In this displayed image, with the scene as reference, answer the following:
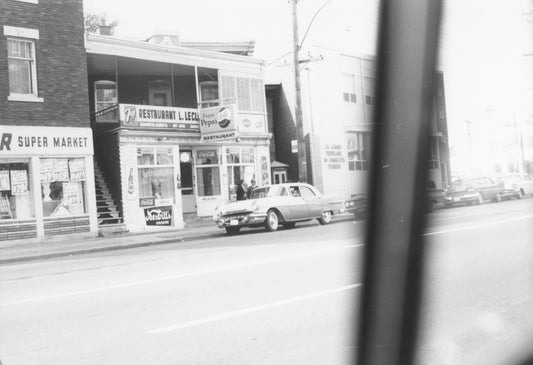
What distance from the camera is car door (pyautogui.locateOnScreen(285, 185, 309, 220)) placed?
19.1 meters

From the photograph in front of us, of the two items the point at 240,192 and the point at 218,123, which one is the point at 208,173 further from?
the point at 218,123

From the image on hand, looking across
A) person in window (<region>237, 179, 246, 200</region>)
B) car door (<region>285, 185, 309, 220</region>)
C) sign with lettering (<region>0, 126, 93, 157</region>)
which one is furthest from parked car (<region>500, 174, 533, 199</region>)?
sign with lettering (<region>0, 126, 93, 157</region>)

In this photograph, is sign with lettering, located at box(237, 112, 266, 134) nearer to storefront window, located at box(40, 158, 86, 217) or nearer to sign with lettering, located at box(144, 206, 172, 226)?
sign with lettering, located at box(144, 206, 172, 226)

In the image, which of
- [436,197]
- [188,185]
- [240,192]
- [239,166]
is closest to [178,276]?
[240,192]

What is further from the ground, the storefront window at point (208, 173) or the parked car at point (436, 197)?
the storefront window at point (208, 173)

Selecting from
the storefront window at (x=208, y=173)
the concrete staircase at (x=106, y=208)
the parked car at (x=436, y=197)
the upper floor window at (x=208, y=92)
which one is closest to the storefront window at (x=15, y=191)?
the concrete staircase at (x=106, y=208)

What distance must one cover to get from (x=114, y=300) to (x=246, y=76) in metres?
19.5

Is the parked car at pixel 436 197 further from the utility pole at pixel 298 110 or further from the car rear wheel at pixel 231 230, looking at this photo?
the car rear wheel at pixel 231 230

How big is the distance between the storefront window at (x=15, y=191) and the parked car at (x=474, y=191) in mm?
19101

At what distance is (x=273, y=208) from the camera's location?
60.8 feet

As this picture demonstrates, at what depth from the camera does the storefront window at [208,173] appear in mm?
24172

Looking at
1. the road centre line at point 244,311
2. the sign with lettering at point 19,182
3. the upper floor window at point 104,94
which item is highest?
the upper floor window at point 104,94

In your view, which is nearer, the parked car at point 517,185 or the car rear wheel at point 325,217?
the car rear wheel at point 325,217

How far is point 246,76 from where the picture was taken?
25.7m
